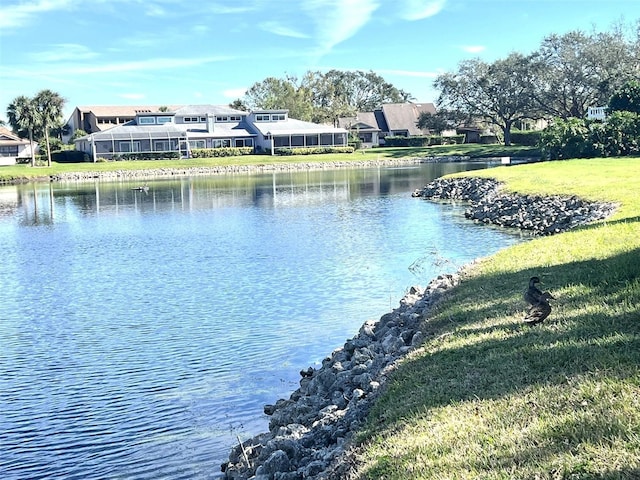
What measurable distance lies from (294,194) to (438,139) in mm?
60762

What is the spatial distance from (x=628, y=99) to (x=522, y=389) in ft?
191

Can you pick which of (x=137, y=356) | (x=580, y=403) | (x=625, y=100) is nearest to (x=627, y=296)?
(x=580, y=403)

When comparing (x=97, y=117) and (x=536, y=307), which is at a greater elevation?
(x=97, y=117)

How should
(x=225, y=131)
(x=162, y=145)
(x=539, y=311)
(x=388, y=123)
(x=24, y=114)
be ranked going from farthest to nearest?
(x=388, y=123) < (x=225, y=131) < (x=162, y=145) < (x=24, y=114) < (x=539, y=311)

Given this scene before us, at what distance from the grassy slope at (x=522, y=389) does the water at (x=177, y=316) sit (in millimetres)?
3292

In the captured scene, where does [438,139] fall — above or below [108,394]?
above

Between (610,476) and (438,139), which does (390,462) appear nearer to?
(610,476)

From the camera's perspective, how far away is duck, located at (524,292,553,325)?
336 inches

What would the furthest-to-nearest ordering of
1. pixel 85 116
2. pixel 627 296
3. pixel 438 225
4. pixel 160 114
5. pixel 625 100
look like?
pixel 85 116
pixel 160 114
pixel 625 100
pixel 438 225
pixel 627 296

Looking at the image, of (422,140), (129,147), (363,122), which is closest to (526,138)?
(422,140)

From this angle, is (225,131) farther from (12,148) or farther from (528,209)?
(528,209)

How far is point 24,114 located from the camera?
282ft

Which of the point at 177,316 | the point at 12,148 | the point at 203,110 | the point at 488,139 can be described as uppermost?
the point at 203,110

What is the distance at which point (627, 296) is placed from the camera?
9023 millimetres
